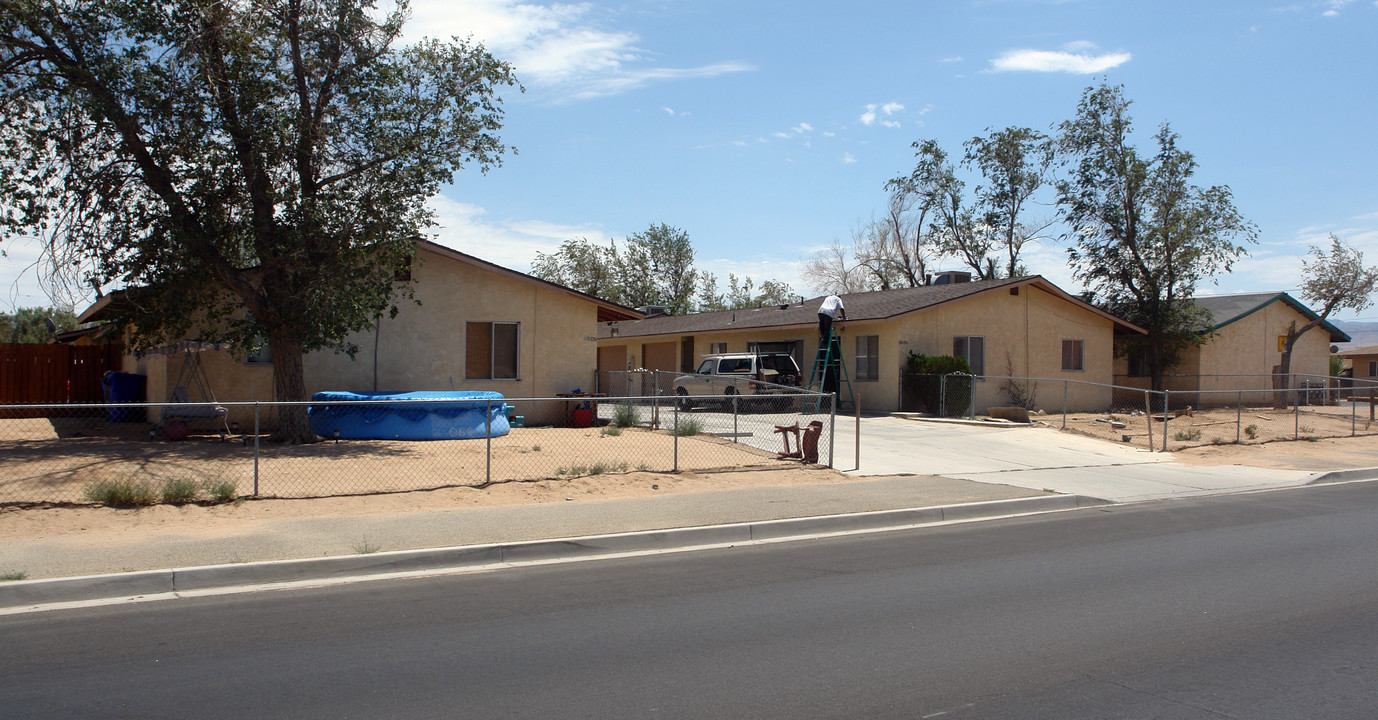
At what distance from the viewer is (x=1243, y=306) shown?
121 feet

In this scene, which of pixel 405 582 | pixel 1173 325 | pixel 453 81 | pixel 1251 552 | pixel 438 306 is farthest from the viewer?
pixel 1173 325

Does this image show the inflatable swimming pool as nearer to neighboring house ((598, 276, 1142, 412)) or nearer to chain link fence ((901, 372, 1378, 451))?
neighboring house ((598, 276, 1142, 412))

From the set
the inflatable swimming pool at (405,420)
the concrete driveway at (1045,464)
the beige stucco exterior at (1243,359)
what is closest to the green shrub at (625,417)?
the inflatable swimming pool at (405,420)

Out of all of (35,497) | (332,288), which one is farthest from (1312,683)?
(332,288)

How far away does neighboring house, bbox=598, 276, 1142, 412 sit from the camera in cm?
2681

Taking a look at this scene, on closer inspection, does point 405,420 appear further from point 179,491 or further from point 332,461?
point 179,491

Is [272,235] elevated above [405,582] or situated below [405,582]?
above

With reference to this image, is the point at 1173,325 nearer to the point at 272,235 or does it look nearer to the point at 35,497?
the point at 272,235

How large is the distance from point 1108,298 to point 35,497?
35390 mm

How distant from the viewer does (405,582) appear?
24.8 feet

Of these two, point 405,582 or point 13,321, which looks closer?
point 405,582

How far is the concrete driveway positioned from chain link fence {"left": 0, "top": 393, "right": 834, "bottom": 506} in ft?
4.95

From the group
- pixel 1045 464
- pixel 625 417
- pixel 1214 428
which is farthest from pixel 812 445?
pixel 1214 428

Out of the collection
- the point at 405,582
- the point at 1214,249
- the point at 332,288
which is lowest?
the point at 405,582
